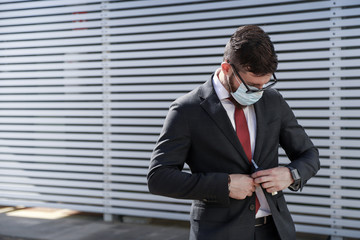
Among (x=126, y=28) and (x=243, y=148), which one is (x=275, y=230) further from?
(x=126, y=28)

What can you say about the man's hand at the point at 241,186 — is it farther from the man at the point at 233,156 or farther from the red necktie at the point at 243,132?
the red necktie at the point at 243,132

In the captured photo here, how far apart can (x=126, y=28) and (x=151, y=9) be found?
456mm

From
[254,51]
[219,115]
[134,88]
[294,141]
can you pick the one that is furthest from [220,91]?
[134,88]

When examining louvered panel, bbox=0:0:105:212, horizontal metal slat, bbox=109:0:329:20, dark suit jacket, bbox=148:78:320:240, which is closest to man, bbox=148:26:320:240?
dark suit jacket, bbox=148:78:320:240

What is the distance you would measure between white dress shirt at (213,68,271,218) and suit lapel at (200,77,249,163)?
5cm

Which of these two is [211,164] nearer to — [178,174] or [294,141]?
[178,174]

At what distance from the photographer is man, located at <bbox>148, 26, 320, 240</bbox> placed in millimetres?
2456

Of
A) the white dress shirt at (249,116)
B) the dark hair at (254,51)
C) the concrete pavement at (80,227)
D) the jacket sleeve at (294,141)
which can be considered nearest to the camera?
the dark hair at (254,51)

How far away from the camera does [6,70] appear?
7418 mm

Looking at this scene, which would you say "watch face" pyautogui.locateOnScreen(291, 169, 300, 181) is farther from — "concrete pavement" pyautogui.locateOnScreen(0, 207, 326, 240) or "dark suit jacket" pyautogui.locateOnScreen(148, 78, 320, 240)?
"concrete pavement" pyautogui.locateOnScreen(0, 207, 326, 240)

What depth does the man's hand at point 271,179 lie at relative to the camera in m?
2.44

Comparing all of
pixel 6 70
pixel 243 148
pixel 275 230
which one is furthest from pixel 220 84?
pixel 6 70

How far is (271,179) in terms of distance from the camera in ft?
7.99

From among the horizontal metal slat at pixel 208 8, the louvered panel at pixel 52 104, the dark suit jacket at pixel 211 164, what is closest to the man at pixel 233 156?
the dark suit jacket at pixel 211 164
